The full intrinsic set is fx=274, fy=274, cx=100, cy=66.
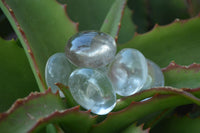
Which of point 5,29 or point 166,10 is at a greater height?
point 5,29

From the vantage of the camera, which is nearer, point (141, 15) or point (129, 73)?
point (129, 73)

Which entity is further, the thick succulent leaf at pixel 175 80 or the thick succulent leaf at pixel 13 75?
the thick succulent leaf at pixel 13 75

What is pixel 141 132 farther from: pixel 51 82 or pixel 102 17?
pixel 102 17

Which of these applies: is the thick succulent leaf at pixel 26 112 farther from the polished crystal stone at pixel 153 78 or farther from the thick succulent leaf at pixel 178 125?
the thick succulent leaf at pixel 178 125

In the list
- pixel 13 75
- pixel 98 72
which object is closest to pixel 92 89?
pixel 98 72

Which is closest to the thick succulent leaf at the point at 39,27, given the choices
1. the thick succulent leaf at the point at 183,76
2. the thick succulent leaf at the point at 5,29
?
the thick succulent leaf at the point at 183,76

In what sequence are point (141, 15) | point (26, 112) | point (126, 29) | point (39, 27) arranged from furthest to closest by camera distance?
point (141, 15) < point (126, 29) < point (39, 27) < point (26, 112)

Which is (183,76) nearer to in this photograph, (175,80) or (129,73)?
(175,80)

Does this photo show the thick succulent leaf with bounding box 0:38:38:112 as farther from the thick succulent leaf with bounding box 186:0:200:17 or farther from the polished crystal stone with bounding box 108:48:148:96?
the thick succulent leaf with bounding box 186:0:200:17
